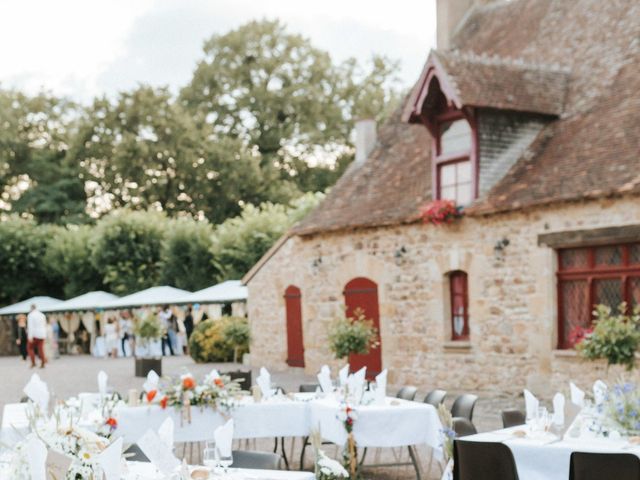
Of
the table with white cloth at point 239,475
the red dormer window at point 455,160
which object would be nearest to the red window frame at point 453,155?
the red dormer window at point 455,160

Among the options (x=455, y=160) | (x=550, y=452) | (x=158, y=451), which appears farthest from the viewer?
(x=455, y=160)

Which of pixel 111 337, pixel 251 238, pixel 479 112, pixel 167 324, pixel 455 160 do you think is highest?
pixel 479 112

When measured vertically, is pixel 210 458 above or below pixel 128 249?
below

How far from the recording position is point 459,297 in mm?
17062

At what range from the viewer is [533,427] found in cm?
764

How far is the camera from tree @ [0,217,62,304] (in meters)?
39.1

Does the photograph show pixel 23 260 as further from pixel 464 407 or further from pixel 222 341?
pixel 464 407

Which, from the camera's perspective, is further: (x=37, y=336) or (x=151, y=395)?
(x=37, y=336)

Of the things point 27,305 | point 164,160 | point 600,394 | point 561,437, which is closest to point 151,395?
point 561,437

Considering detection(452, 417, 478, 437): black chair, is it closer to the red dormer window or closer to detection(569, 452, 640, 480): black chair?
detection(569, 452, 640, 480): black chair

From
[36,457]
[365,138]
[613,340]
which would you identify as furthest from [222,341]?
[36,457]

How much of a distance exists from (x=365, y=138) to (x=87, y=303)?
1547 centimetres

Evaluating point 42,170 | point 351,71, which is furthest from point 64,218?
point 351,71

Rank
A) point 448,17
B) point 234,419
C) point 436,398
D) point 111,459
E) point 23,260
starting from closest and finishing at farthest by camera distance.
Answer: point 111,459 → point 234,419 → point 436,398 → point 448,17 → point 23,260
